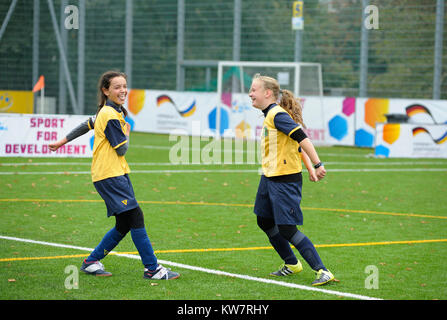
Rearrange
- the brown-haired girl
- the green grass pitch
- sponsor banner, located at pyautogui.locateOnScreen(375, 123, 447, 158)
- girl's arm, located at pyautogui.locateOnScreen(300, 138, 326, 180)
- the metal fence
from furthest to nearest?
the metal fence, sponsor banner, located at pyautogui.locateOnScreen(375, 123, 447, 158), the brown-haired girl, the green grass pitch, girl's arm, located at pyautogui.locateOnScreen(300, 138, 326, 180)

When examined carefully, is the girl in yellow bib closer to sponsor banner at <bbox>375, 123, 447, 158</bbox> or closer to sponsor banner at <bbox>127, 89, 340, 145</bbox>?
sponsor banner at <bbox>375, 123, 447, 158</bbox>

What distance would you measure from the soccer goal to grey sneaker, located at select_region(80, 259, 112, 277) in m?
18.9

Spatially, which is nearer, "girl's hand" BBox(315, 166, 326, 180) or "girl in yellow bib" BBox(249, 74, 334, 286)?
"girl's hand" BBox(315, 166, 326, 180)

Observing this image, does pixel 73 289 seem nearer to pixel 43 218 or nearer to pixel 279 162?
pixel 279 162

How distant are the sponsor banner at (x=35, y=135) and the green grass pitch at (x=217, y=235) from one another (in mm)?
1147

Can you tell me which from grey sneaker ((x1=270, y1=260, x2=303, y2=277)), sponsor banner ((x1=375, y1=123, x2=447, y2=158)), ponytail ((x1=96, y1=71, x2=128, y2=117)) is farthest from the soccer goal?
ponytail ((x1=96, y1=71, x2=128, y2=117))

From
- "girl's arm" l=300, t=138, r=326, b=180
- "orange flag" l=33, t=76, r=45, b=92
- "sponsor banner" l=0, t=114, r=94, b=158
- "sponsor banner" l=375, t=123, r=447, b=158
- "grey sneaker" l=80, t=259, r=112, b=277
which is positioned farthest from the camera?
"orange flag" l=33, t=76, r=45, b=92

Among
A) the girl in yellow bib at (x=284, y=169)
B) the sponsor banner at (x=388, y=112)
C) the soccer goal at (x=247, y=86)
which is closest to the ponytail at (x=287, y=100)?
the girl in yellow bib at (x=284, y=169)

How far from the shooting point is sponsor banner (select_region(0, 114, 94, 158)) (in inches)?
687

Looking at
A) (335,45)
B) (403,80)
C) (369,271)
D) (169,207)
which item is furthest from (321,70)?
(369,271)

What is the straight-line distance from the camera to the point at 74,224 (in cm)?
930

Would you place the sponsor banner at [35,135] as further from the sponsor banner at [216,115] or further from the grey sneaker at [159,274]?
the grey sneaker at [159,274]

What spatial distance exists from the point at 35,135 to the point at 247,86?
11676mm

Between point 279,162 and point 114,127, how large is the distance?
150 centimetres
